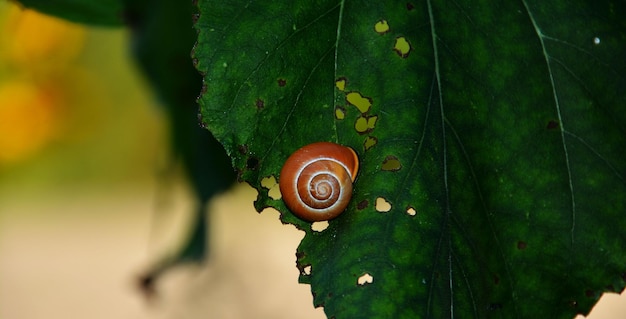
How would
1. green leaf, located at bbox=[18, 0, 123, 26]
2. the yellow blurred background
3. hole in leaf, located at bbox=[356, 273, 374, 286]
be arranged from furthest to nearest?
the yellow blurred background → green leaf, located at bbox=[18, 0, 123, 26] → hole in leaf, located at bbox=[356, 273, 374, 286]

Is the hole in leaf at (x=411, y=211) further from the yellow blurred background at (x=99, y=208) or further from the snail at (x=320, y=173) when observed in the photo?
the yellow blurred background at (x=99, y=208)

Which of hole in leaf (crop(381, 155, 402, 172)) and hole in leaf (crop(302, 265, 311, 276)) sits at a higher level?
hole in leaf (crop(381, 155, 402, 172))

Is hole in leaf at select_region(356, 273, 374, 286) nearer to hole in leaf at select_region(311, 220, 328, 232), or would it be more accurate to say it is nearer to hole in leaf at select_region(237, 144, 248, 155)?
hole in leaf at select_region(311, 220, 328, 232)

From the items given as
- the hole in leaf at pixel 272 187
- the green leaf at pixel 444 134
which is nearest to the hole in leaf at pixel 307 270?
the green leaf at pixel 444 134

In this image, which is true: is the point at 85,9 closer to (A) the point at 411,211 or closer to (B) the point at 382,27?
(B) the point at 382,27

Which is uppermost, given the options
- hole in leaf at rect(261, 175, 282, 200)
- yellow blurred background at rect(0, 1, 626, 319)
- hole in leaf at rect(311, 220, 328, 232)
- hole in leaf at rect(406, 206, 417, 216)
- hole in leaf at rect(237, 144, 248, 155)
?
hole in leaf at rect(237, 144, 248, 155)

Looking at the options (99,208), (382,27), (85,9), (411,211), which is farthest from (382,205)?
(99,208)

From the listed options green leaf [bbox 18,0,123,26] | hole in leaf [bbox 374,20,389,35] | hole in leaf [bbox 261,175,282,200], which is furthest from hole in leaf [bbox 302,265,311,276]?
green leaf [bbox 18,0,123,26]
